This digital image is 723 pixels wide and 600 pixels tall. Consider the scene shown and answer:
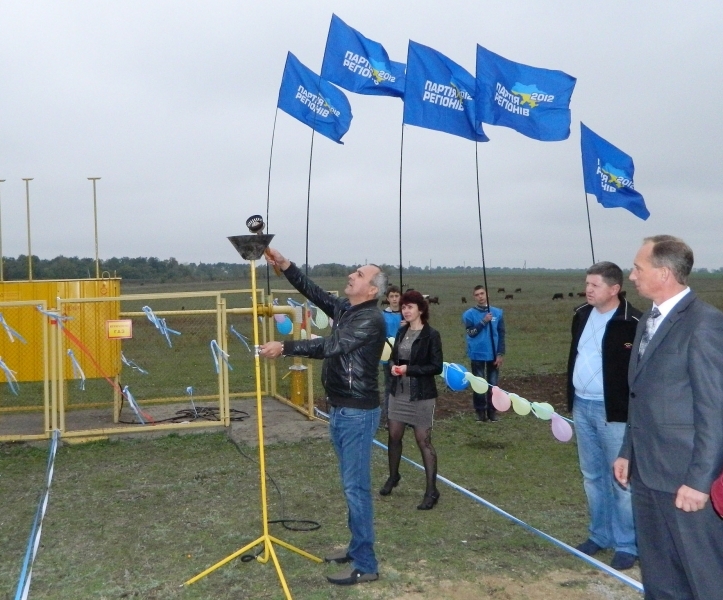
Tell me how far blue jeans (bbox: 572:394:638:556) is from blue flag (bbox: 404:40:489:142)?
17.1 feet

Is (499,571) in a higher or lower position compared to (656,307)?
lower

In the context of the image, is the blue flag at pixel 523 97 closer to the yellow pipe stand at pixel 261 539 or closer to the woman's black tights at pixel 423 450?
the woman's black tights at pixel 423 450

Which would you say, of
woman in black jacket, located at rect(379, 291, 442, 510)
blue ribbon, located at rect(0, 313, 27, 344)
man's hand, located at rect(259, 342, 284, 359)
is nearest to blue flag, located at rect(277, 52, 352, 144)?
woman in black jacket, located at rect(379, 291, 442, 510)

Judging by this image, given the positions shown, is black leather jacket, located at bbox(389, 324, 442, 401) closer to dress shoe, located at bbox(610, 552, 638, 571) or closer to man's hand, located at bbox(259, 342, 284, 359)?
dress shoe, located at bbox(610, 552, 638, 571)

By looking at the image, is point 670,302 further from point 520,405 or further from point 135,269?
point 135,269

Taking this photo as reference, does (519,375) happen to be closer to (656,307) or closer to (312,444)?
(312,444)

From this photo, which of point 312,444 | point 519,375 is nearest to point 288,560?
point 312,444

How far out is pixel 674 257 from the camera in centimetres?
354

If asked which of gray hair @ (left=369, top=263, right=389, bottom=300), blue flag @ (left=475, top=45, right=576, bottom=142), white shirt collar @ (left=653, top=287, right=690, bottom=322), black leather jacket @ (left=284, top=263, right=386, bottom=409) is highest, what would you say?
blue flag @ (left=475, top=45, right=576, bottom=142)

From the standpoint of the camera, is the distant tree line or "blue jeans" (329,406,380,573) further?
the distant tree line

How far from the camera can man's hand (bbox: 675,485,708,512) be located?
3.21 metres

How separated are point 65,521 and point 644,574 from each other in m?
4.71

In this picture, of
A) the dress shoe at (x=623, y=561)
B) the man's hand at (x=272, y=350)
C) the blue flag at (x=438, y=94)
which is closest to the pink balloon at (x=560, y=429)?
the dress shoe at (x=623, y=561)

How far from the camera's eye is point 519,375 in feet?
48.3
